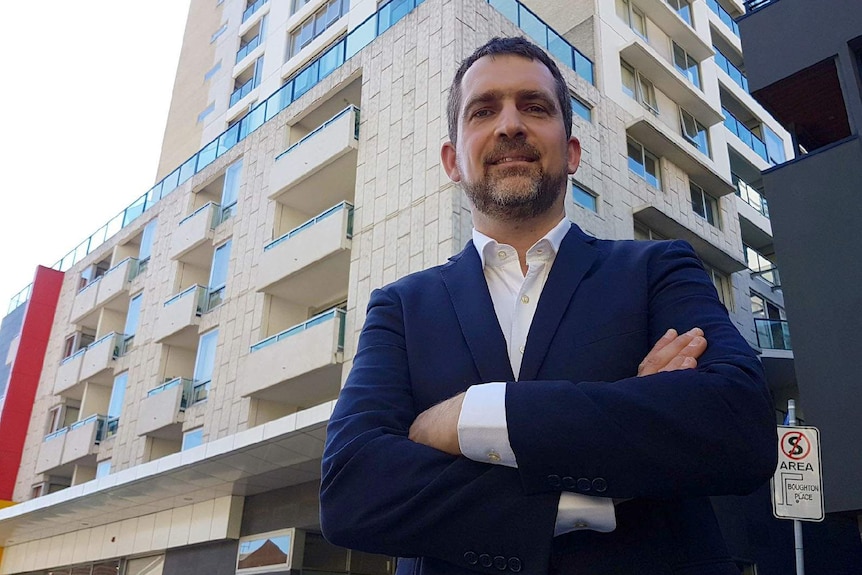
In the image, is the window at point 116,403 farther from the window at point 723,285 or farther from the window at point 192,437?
the window at point 723,285

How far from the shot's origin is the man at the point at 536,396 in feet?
4.89

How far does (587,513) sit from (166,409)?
20429 millimetres

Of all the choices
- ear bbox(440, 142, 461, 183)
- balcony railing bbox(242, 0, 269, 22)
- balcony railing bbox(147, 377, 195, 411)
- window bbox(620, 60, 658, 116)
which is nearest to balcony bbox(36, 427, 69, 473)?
balcony railing bbox(147, 377, 195, 411)

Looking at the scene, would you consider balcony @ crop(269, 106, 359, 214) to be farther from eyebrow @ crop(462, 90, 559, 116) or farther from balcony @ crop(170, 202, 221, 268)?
eyebrow @ crop(462, 90, 559, 116)

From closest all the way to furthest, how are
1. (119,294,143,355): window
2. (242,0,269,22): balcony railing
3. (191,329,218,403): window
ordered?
1. (191,329,218,403): window
2. (119,294,143,355): window
3. (242,0,269,22): balcony railing

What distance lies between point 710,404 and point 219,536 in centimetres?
1756

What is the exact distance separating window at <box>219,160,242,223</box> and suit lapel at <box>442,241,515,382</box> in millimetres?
20663

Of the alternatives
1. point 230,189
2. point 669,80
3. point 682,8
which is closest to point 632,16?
point 669,80

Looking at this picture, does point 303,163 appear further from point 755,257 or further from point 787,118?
point 755,257

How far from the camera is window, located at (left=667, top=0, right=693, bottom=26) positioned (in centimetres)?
2603

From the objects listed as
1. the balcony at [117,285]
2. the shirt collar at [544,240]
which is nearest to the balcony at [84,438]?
the balcony at [117,285]

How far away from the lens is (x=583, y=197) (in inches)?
705

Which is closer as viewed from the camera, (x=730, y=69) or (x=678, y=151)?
(x=678, y=151)

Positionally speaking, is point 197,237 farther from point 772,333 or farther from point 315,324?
point 772,333
